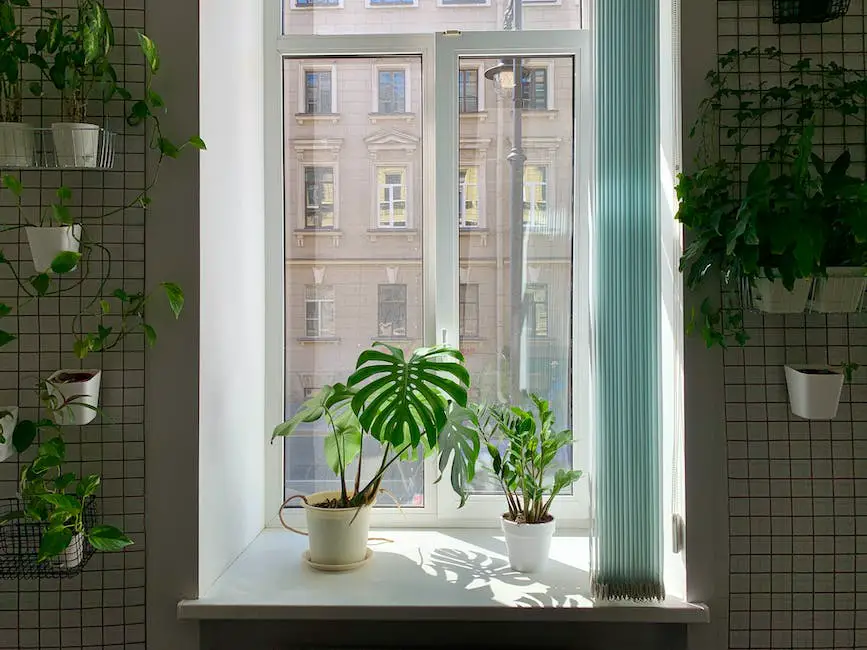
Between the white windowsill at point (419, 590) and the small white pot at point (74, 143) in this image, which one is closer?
the small white pot at point (74, 143)

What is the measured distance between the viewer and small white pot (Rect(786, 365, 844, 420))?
136cm

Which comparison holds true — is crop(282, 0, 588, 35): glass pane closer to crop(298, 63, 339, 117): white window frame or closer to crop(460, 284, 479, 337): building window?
crop(298, 63, 339, 117): white window frame

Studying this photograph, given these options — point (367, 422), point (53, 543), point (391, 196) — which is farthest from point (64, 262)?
point (391, 196)

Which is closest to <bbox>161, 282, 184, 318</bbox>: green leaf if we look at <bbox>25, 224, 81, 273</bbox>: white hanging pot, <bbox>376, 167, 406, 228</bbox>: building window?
<bbox>25, 224, 81, 273</bbox>: white hanging pot

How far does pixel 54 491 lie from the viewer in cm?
135

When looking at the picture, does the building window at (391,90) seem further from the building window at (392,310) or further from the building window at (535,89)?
the building window at (392,310)

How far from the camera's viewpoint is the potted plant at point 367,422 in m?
1.51

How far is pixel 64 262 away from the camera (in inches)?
50.3

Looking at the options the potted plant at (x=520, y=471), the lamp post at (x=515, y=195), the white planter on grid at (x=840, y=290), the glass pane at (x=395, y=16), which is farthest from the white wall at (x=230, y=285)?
the white planter on grid at (x=840, y=290)

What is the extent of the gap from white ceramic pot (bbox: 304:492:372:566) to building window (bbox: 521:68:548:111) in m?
1.18

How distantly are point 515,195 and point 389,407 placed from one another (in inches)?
29.4

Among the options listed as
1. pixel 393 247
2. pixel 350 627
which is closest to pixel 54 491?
pixel 350 627

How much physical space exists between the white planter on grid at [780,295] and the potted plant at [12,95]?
146 centimetres

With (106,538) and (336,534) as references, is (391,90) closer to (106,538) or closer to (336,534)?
(336,534)
